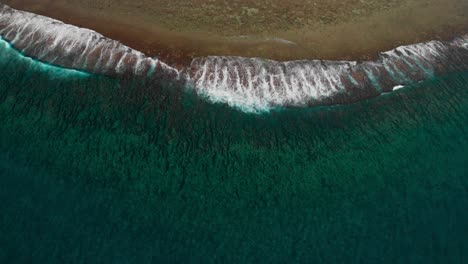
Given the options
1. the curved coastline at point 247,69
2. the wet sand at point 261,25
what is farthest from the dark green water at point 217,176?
the wet sand at point 261,25

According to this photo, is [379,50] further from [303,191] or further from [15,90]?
[15,90]

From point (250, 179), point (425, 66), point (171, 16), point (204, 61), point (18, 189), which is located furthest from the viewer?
point (171, 16)

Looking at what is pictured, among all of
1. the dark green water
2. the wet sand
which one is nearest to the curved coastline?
the wet sand

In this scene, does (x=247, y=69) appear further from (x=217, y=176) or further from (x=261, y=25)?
(x=217, y=176)

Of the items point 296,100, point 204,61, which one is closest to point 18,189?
point 204,61

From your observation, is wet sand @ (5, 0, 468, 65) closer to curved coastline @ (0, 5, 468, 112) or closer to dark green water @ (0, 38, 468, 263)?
curved coastline @ (0, 5, 468, 112)

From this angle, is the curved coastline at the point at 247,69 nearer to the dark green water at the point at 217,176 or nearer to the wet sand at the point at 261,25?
the wet sand at the point at 261,25
